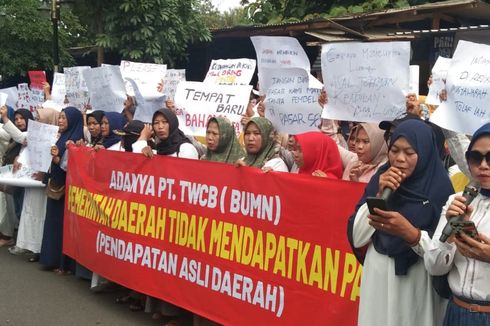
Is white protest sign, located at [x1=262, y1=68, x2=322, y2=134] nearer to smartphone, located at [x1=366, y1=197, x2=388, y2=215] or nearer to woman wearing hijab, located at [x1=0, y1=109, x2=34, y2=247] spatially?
smartphone, located at [x1=366, y1=197, x2=388, y2=215]

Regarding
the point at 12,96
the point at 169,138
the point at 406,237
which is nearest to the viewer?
the point at 406,237

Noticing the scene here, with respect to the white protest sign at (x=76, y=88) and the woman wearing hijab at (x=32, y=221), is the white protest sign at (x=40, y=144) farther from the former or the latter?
the white protest sign at (x=76, y=88)

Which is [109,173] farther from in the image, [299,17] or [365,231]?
[299,17]

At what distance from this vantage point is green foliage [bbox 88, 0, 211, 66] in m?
9.09

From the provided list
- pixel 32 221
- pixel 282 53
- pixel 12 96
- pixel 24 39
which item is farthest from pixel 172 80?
pixel 24 39

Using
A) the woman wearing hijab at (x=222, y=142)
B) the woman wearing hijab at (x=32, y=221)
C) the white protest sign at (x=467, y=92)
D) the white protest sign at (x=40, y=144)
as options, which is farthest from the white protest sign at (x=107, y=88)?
the white protest sign at (x=467, y=92)

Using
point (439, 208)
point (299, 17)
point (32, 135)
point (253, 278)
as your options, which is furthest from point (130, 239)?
point (299, 17)

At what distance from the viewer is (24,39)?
41.3ft

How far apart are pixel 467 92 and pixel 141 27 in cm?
683

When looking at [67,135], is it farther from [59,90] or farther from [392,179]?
[392,179]

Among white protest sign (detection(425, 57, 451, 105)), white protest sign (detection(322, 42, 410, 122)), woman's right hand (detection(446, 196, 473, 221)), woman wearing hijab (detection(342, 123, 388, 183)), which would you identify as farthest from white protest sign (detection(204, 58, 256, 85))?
woman's right hand (detection(446, 196, 473, 221))

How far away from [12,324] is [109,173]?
4.64ft

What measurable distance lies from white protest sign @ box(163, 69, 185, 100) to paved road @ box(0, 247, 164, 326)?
6.77 feet

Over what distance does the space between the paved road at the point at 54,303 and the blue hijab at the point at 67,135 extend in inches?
38.6
